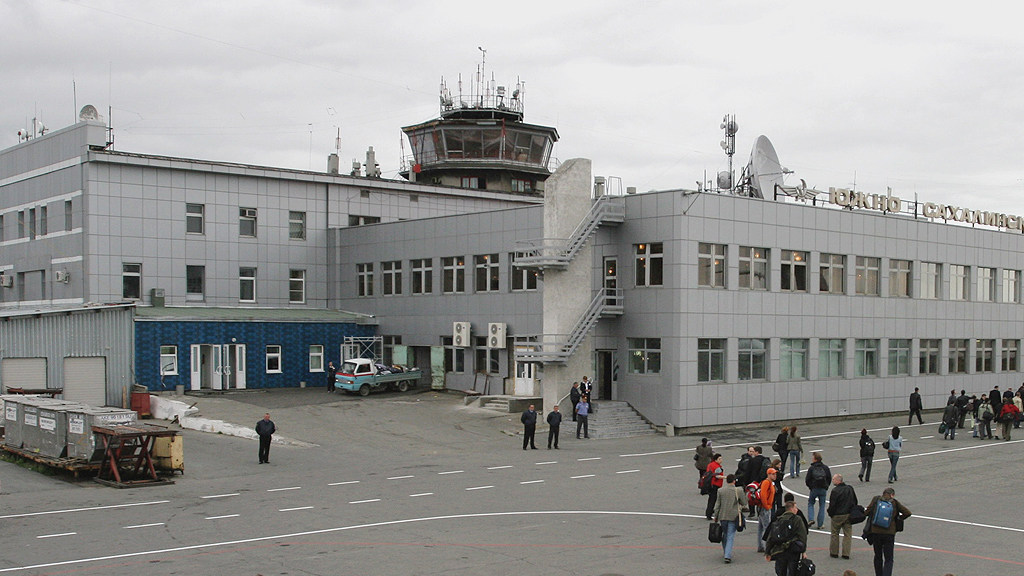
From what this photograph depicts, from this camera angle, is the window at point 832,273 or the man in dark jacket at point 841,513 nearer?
the man in dark jacket at point 841,513

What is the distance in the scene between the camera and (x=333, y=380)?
Answer: 158 feet

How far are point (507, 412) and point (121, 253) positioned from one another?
21.8m

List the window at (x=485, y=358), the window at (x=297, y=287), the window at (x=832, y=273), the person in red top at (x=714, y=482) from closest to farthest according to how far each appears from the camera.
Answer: the person in red top at (x=714, y=482)
the window at (x=832, y=273)
the window at (x=485, y=358)
the window at (x=297, y=287)

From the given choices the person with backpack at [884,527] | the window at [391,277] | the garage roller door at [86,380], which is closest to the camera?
the person with backpack at [884,527]

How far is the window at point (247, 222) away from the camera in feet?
173

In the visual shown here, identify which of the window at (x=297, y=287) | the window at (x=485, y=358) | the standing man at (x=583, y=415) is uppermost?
the window at (x=297, y=287)

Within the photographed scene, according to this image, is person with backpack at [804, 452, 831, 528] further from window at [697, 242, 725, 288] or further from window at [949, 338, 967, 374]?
window at [949, 338, 967, 374]

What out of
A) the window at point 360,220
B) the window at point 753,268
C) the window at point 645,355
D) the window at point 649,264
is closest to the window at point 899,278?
the window at point 753,268

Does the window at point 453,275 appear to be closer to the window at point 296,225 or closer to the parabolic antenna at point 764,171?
the window at point 296,225

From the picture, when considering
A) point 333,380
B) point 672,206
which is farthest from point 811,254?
point 333,380

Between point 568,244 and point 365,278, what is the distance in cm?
1979

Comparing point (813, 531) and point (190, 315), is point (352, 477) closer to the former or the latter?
point (813, 531)

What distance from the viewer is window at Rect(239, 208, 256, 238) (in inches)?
2077

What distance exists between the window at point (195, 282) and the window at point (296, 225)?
5570 millimetres
